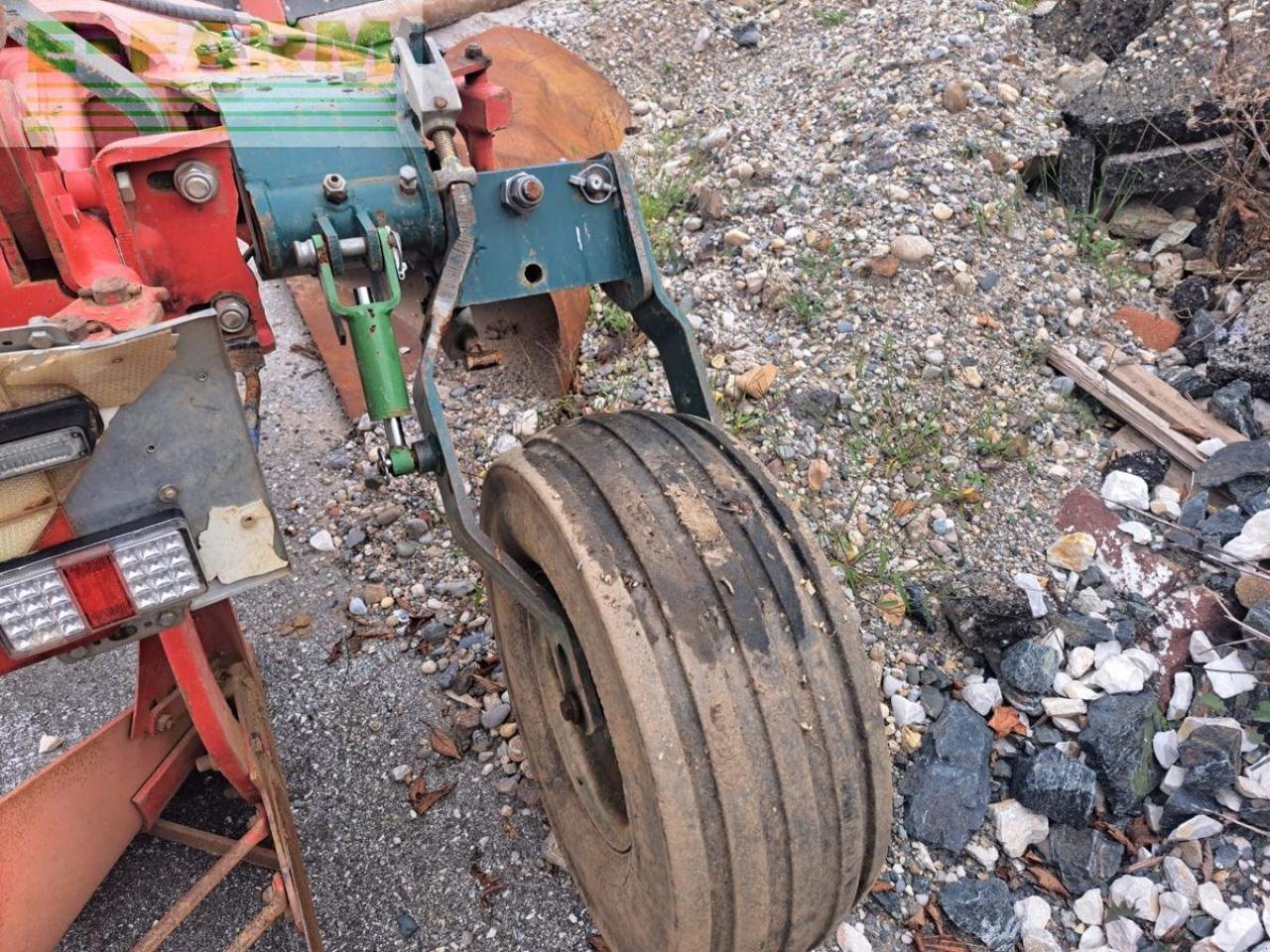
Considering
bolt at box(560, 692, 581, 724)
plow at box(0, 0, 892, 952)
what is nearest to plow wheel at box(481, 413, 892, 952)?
plow at box(0, 0, 892, 952)

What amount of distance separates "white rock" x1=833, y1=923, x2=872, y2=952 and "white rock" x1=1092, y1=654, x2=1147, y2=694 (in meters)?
0.96

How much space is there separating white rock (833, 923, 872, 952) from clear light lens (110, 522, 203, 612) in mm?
1622

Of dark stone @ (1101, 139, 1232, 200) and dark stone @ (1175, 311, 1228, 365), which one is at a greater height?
→ dark stone @ (1101, 139, 1232, 200)

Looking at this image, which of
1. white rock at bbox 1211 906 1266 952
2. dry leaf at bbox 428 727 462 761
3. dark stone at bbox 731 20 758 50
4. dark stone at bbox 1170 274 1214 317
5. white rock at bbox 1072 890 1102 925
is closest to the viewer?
white rock at bbox 1211 906 1266 952

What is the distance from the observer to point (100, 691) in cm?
289

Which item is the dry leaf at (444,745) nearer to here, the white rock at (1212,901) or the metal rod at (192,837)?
the metal rod at (192,837)

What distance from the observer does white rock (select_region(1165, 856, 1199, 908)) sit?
89.7 inches

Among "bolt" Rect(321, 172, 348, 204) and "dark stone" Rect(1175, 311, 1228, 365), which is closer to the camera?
"bolt" Rect(321, 172, 348, 204)

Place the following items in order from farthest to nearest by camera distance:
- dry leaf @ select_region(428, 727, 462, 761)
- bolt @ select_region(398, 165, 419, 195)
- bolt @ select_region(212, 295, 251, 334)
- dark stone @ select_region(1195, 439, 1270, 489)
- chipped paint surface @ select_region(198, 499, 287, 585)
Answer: dark stone @ select_region(1195, 439, 1270, 489) < dry leaf @ select_region(428, 727, 462, 761) < bolt @ select_region(398, 165, 419, 195) < bolt @ select_region(212, 295, 251, 334) < chipped paint surface @ select_region(198, 499, 287, 585)

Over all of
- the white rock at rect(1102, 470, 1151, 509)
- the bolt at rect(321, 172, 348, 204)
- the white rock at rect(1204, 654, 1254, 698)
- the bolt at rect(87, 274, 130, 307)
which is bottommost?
the white rock at rect(1204, 654, 1254, 698)

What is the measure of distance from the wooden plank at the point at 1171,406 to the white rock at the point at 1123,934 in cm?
166

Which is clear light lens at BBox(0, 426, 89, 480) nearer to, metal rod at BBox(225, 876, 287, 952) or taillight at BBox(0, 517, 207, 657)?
taillight at BBox(0, 517, 207, 657)

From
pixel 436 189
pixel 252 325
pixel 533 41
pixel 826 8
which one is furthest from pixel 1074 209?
pixel 252 325

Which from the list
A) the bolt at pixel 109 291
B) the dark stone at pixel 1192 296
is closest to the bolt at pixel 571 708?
the bolt at pixel 109 291
